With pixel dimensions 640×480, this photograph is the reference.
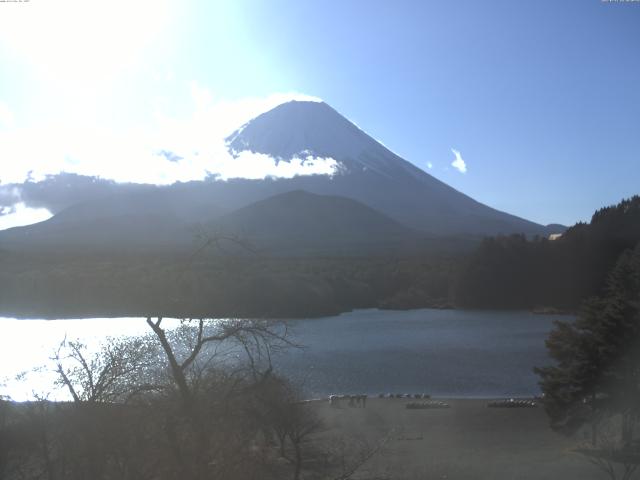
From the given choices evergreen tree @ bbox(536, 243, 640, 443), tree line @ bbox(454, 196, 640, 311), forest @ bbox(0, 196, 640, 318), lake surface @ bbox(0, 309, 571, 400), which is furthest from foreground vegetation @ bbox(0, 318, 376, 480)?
tree line @ bbox(454, 196, 640, 311)

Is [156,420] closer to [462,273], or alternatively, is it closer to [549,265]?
[549,265]

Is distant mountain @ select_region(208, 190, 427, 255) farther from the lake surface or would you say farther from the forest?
the lake surface

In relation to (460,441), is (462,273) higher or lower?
higher

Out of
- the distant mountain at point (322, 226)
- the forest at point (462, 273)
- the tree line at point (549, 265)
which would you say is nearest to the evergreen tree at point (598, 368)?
the forest at point (462, 273)

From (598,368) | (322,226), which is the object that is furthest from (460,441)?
(322,226)

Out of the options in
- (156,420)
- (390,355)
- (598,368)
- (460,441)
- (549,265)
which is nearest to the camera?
(156,420)

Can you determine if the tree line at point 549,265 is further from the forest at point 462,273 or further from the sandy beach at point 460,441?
the sandy beach at point 460,441

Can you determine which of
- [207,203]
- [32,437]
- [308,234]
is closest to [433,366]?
[32,437]
